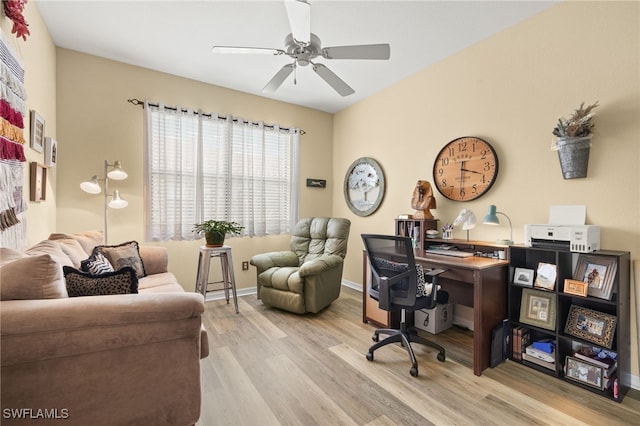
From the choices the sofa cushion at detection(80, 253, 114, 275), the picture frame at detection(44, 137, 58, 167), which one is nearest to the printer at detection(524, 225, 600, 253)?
the sofa cushion at detection(80, 253, 114, 275)

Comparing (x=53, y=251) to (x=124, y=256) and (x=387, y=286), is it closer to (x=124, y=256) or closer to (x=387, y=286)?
(x=124, y=256)

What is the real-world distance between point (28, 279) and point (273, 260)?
2350 mm

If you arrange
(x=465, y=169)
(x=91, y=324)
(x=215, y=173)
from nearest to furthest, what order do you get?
(x=91, y=324), (x=465, y=169), (x=215, y=173)

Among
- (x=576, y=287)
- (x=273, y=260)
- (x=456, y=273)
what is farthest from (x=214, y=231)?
(x=576, y=287)

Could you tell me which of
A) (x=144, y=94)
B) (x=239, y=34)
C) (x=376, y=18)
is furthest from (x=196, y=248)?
(x=376, y=18)

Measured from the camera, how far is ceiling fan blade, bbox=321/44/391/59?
1.96 meters

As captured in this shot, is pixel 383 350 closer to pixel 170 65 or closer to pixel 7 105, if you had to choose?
pixel 7 105

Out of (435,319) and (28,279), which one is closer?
(28,279)

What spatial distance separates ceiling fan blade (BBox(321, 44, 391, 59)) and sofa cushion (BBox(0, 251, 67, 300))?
6.66 ft

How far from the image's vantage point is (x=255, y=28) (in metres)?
2.46

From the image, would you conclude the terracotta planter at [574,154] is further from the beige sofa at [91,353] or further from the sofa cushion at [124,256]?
the sofa cushion at [124,256]

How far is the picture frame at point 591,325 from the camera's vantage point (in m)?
1.80

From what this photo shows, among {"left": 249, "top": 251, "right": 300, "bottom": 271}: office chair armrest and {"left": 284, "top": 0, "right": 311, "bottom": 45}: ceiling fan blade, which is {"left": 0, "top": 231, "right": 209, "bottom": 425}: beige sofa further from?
{"left": 249, "top": 251, "right": 300, "bottom": 271}: office chair armrest

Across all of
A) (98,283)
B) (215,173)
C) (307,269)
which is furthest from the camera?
(215,173)
